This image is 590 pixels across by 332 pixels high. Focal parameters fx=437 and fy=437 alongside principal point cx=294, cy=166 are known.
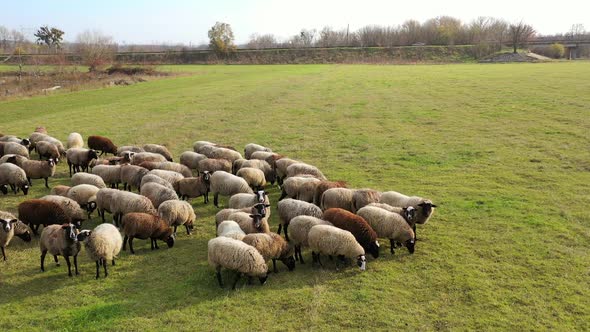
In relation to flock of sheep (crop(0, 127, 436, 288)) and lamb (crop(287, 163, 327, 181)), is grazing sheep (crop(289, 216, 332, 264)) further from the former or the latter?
lamb (crop(287, 163, 327, 181))

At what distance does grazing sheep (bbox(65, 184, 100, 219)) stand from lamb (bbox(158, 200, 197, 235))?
7.49ft

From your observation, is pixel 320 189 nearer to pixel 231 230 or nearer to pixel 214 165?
pixel 231 230

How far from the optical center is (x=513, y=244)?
31.9 feet

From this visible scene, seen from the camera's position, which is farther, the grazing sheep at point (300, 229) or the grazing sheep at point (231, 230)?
the grazing sheep at point (300, 229)

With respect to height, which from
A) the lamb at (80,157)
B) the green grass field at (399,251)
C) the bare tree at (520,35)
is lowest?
the green grass field at (399,251)

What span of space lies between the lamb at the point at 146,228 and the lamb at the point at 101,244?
48 cm

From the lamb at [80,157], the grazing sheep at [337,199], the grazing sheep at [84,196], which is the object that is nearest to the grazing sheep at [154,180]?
the grazing sheep at [84,196]

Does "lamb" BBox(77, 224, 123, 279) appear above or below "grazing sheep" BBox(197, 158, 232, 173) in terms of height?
below

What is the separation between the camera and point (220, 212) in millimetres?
10438

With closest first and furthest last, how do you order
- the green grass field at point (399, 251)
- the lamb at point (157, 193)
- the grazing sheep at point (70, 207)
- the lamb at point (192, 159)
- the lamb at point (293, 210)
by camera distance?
the green grass field at point (399, 251) → the lamb at point (293, 210) → the grazing sheep at point (70, 207) → the lamb at point (157, 193) → the lamb at point (192, 159)

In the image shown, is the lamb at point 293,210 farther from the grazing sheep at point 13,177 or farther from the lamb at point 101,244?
the grazing sheep at point 13,177

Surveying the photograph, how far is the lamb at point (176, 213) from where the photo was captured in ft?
33.6

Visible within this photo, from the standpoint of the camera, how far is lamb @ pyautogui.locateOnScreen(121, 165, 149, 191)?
1304cm

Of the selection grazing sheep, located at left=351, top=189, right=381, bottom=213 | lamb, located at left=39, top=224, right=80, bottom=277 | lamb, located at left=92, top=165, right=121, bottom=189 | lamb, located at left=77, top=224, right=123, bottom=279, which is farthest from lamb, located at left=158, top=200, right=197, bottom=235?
grazing sheep, located at left=351, top=189, right=381, bottom=213
